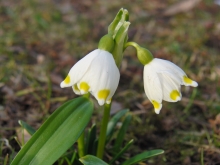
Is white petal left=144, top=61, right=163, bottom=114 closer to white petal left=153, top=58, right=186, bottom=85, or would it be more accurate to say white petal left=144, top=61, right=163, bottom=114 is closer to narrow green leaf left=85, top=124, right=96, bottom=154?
white petal left=153, top=58, right=186, bottom=85

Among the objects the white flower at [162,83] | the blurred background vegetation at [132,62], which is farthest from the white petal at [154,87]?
the blurred background vegetation at [132,62]

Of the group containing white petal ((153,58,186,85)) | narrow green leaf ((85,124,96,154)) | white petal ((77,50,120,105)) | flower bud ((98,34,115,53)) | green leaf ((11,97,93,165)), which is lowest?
narrow green leaf ((85,124,96,154))

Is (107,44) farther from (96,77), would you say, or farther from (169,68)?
(169,68)

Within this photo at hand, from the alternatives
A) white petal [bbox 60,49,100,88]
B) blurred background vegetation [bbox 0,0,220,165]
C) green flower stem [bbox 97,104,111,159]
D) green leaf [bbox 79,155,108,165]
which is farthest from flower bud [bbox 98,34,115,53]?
blurred background vegetation [bbox 0,0,220,165]

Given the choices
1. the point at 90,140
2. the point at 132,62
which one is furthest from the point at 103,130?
the point at 132,62

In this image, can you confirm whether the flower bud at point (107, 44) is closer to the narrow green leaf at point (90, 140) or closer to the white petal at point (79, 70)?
the white petal at point (79, 70)
